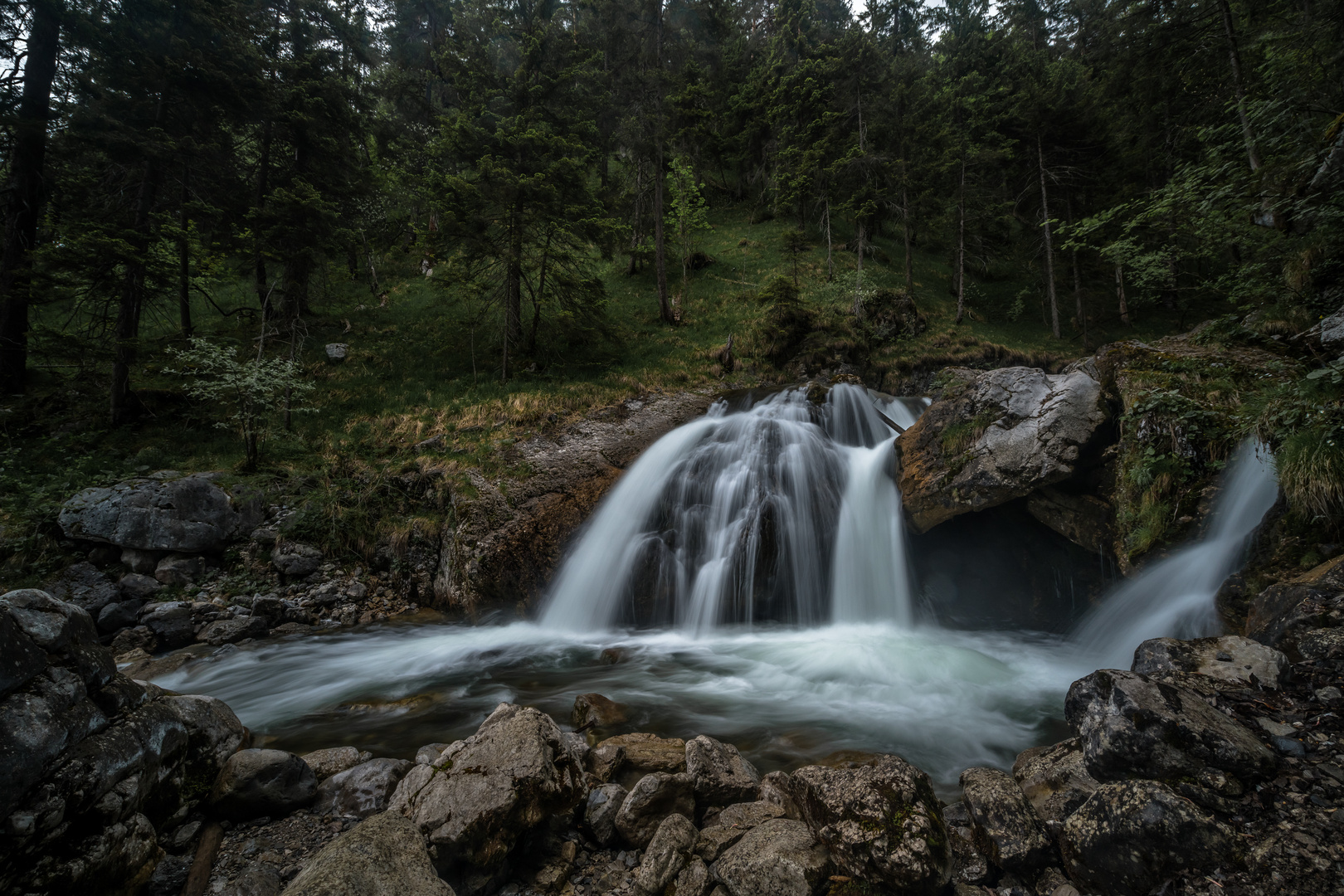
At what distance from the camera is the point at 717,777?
378 centimetres

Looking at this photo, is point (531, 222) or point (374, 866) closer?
point (374, 866)

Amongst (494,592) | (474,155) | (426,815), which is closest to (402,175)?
(474,155)

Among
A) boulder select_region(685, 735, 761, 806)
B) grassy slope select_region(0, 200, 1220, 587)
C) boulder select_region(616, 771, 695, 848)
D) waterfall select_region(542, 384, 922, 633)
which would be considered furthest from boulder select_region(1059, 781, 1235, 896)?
grassy slope select_region(0, 200, 1220, 587)

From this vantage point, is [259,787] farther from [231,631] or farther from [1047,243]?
[1047,243]

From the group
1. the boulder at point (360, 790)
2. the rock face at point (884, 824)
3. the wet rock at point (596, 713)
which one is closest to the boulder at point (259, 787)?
the boulder at point (360, 790)

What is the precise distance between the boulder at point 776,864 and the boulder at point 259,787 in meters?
3.09

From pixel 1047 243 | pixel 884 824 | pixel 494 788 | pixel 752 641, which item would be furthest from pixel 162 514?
pixel 1047 243

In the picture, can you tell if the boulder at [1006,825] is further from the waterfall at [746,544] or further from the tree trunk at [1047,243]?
the tree trunk at [1047,243]

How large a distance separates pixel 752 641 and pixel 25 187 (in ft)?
65.3

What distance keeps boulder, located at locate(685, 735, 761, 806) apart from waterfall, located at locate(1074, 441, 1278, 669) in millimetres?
4800

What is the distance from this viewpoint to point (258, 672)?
688cm

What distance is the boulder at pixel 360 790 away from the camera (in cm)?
358

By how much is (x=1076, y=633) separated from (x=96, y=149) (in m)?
22.7

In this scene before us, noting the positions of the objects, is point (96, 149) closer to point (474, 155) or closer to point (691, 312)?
point (474, 155)
